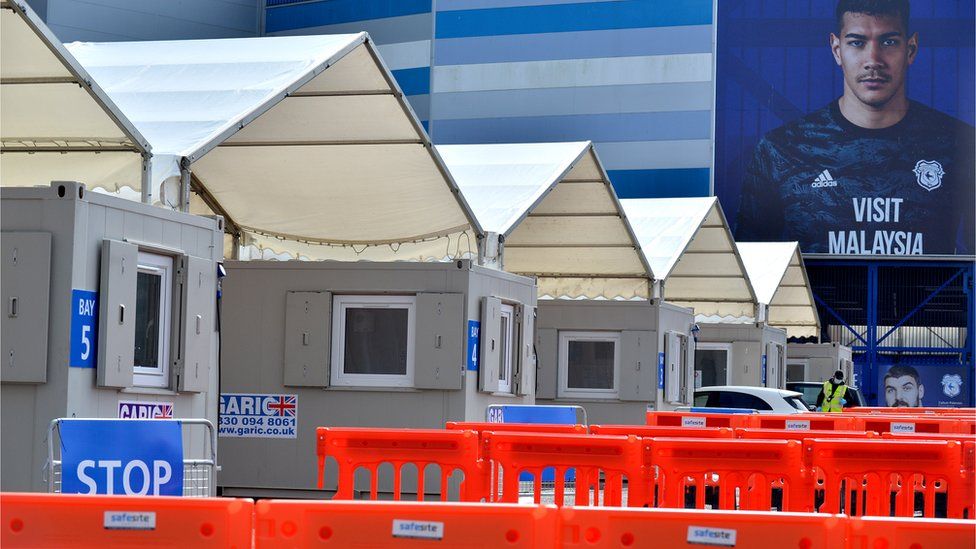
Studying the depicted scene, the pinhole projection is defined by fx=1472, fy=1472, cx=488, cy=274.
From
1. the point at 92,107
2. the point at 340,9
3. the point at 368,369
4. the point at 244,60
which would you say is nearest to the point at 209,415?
the point at 92,107

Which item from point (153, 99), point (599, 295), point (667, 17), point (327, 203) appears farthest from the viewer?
point (667, 17)

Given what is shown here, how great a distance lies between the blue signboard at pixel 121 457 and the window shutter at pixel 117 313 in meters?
2.09

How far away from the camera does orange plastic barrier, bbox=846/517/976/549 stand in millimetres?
4809

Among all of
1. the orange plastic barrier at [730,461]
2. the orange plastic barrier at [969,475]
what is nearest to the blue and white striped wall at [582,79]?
the orange plastic barrier at [969,475]

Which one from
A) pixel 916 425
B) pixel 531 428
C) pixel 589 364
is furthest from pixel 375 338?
pixel 589 364

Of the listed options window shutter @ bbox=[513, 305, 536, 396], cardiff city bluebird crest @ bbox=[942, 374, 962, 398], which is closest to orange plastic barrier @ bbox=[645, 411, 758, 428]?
window shutter @ bbox=[513, 305, 536, 396]

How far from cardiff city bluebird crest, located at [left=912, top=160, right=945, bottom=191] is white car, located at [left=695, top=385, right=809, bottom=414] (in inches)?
1027

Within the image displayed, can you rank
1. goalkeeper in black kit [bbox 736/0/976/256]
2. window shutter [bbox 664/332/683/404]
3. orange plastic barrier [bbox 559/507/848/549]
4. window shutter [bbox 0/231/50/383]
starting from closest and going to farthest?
orange plastic barrier [bbox 559/507/848/549] < window shutter [bbox 0/231/50/383] < window shutter [bbox 664/332/683/404] < goalkeeper in black kit [bbox 736/0/976/256]

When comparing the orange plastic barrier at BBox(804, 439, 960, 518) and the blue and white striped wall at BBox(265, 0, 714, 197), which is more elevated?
the blue and white striped wall at BBox(265, 0, 714, 197)

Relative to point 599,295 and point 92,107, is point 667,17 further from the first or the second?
point 92,107

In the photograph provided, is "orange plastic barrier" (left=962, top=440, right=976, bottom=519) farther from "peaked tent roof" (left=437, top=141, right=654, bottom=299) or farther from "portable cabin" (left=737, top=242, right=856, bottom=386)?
"portable cabin" (left=737, top=242, right=856, bottom=386)

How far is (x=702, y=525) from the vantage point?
16.5 ft

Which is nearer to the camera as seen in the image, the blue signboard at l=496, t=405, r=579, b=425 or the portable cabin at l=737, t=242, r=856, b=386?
the blue signboard at l=496, t=405, r=579, b=425

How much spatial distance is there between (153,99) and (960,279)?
136 feet
